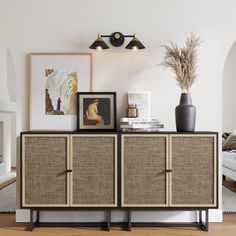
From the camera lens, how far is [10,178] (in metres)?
6.28

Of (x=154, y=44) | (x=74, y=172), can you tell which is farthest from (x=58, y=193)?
(x=154, y=44)

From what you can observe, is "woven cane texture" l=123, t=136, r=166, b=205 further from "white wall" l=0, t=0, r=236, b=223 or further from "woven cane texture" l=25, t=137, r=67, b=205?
"woven cane texture" l=25, t=137, r=67, b=205

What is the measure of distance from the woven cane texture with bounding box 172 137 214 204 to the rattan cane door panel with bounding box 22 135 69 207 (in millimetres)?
960

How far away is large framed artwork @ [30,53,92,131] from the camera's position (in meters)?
3.46

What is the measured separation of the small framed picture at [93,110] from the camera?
3.42 metres

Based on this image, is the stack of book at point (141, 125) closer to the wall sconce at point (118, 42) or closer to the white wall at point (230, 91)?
the wall sconce at point (118, 42)

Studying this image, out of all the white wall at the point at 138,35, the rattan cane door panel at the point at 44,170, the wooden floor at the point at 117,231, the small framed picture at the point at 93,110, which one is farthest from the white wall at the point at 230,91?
the rattan cane door panel at the point at 44,170

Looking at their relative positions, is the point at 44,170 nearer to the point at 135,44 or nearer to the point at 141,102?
the point at 141,102

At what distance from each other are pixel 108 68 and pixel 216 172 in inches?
54.4

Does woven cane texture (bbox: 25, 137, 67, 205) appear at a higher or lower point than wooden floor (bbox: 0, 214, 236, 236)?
higher

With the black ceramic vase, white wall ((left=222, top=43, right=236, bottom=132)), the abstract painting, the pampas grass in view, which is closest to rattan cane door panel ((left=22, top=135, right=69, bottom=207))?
the abstract painting

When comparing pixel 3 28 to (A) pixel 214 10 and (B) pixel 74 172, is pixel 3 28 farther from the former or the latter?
(A) pixel 214 10

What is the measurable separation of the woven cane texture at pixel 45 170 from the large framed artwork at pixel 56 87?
0.34 m

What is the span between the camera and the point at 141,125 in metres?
3.24
